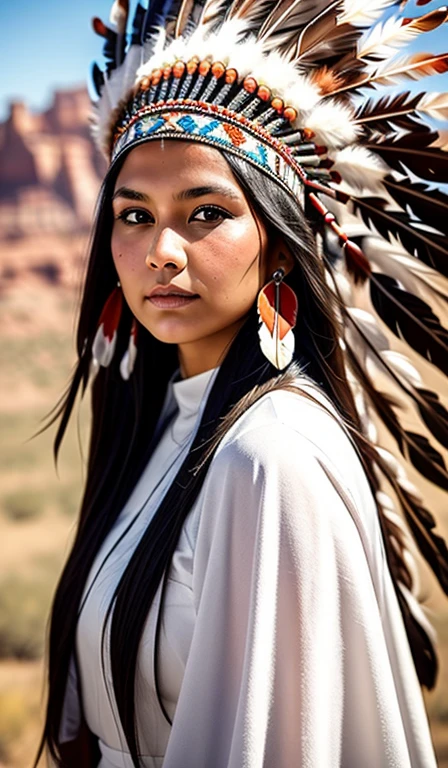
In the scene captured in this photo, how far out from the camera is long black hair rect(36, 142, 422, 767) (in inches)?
Result: 69.2

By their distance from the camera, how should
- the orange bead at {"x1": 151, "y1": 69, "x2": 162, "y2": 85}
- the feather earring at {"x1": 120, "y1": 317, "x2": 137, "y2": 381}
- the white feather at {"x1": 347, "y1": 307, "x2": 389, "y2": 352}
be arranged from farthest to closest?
the feather earring at {"x1": 120, "y1": 317, "x2": 137, "y2": 381} < the white feather at {"x1": 347, "y1": 307, "x2": 389, "y2": 352} < the orange bead at {"x1": 151, "y1": 69, "x2": 162, "y2": 85}

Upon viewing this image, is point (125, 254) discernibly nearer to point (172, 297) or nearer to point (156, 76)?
point (172, 297)

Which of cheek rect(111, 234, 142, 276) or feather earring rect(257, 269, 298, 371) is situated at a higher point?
cheek rect(111, 234, 142, 276)

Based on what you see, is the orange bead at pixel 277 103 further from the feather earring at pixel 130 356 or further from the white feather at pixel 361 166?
the feather earring at pixel 130 356

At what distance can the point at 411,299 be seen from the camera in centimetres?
208

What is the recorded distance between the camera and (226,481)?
1.53m

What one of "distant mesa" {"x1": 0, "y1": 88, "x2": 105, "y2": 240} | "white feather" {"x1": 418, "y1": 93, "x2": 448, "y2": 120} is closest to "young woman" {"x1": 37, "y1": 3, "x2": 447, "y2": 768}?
"white feather" {"x1": 418, "y1": 93, "x2": 448, "y2": 120}

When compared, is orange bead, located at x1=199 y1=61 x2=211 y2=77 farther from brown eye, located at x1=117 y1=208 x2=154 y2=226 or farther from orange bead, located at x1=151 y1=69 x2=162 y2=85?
brown eye, located at x1=117 y1=208 x2=154 y2=226

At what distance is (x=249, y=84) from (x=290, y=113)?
0.11 metres

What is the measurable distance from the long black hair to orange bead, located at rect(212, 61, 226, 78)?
22 centimetres

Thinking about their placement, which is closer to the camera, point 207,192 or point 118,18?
point 207,192

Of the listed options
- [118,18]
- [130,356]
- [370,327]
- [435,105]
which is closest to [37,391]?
[130,356]

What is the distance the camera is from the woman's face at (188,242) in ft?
5.90

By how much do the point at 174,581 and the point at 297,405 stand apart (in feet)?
1.43
